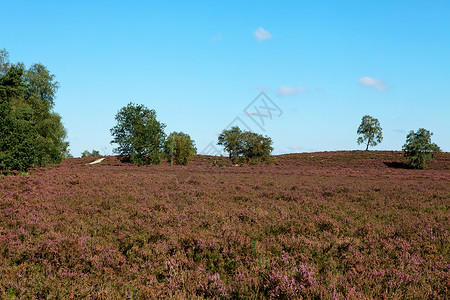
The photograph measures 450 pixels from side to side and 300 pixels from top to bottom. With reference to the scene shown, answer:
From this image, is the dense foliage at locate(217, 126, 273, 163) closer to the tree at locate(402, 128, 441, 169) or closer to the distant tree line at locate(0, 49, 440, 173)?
the distant tree line at locate(0, 49, 440, 173)

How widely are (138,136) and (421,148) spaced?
4915cm

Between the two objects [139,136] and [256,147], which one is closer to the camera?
[139,136]

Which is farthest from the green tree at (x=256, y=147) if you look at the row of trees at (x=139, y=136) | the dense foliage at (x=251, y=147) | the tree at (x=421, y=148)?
the tree at (x=421, y=148)

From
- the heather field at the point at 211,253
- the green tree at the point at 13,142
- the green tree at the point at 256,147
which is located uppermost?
the green tree at the point at 256,147

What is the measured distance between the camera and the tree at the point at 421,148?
154 feet

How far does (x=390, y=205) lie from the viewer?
9672 millimetres

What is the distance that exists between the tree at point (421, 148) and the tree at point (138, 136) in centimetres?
4422

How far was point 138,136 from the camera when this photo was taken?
39625mm

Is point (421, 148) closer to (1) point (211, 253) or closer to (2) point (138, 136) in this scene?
(2) point (138, 136)

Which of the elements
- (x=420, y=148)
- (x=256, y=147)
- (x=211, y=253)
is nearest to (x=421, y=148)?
(x=420, y=148)

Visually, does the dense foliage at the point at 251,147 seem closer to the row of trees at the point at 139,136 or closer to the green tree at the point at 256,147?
the green tree at the point at 256,147

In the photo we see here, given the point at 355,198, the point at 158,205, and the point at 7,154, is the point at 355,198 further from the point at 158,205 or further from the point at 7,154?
the point at 7,154

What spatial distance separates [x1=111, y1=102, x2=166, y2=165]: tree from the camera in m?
38.8

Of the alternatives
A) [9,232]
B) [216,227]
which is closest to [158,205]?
[216,227]
